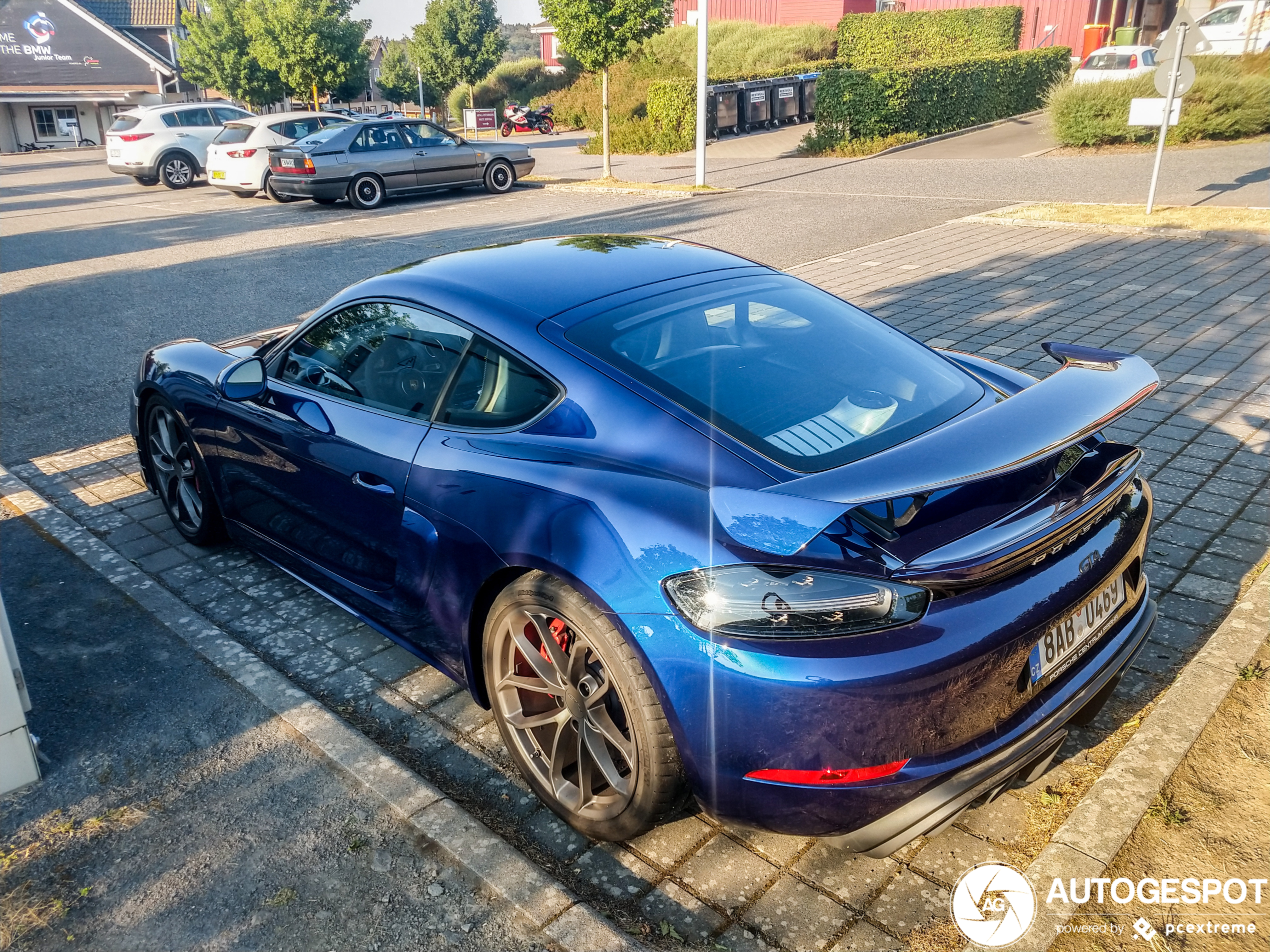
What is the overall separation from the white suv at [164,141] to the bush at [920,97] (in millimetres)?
14151

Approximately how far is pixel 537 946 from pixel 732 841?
652 mm

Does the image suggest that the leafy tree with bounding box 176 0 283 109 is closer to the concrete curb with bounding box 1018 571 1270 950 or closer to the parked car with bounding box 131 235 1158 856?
the parked car with bounding box 131 235 1158 856

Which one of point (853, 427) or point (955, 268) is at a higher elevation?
point (853, 427)

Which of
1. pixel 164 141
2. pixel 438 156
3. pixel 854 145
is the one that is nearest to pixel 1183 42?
pixel 854 145

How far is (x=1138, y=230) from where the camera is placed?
470 inches

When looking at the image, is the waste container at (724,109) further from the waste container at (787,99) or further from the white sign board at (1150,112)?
the white sign board at (1150,112)

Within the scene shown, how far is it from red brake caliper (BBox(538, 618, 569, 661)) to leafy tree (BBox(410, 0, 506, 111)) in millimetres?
54181

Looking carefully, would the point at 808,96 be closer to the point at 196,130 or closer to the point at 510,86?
the point at 196,130

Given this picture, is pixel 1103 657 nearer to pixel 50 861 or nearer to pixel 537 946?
pixel 537 946

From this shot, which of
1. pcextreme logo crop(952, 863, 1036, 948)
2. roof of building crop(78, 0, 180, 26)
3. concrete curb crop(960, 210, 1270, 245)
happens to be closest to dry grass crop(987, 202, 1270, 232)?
concrete curb crop(960, 210, 1270, 245)

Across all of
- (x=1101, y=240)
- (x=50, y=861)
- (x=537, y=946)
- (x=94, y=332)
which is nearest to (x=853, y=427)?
(x=537, y=946)

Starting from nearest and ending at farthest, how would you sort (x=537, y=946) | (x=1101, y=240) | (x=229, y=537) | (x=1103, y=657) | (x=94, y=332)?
(x=537, y=946)
(x=1103, y=657)
(x=229, y=537)
(x=94, y=332)
(x=1101, y=240)

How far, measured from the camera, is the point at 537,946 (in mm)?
2492

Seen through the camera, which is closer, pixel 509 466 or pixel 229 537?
pixel 509 466
